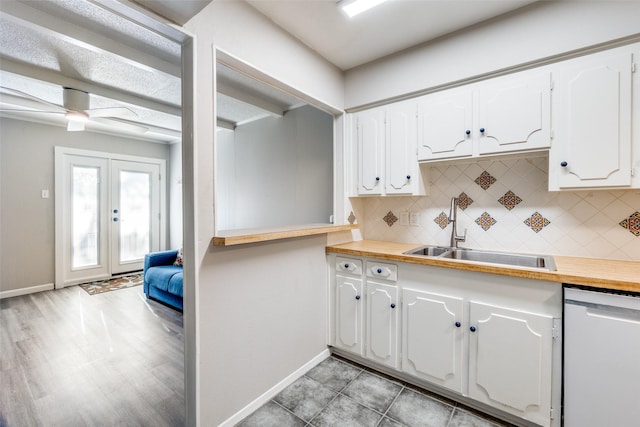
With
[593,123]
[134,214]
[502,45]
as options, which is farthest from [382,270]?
[134,214]

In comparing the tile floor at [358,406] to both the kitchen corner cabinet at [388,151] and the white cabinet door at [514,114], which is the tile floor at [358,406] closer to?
the kitchen corner cabinet at [388,151]

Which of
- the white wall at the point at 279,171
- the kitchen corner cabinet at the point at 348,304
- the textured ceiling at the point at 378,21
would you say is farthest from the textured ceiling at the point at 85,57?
the kitchen corner cabinet at the point at 348,304

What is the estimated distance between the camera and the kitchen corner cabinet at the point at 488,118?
63.6 inches

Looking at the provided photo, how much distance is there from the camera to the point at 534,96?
162 centimetres

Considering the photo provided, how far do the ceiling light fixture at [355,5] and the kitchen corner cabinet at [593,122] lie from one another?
44.9 inches

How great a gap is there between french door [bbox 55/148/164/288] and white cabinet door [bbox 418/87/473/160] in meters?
5.06

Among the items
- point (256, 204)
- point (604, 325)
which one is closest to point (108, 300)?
point (256, 204)

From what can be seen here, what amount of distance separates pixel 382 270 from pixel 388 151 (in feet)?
3.08

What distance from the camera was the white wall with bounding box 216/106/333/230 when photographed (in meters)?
2.84

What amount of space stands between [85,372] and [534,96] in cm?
361

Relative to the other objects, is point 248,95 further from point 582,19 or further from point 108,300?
point 108,300

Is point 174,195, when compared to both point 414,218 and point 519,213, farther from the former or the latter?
point 519,213

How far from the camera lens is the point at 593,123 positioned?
4.86 feet

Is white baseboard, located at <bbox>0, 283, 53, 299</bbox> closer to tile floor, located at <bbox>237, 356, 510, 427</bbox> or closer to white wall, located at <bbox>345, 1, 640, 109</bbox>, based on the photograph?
tile floor, located at <bbox>237, 356, 510, 427</bbox>
